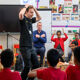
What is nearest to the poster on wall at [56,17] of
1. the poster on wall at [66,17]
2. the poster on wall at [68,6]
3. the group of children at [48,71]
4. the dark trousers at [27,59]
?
the poster on wall at [66,17]

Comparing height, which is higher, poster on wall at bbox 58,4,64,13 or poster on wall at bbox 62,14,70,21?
poster on wall at bbox 58,4,64,13

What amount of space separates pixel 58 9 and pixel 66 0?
0.39 meters

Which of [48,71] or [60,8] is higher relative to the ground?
[60,8]

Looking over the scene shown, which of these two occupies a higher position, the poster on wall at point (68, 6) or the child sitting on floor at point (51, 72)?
the poster on wall at point (68, 6)

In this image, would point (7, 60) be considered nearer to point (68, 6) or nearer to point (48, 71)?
point (48, 71)

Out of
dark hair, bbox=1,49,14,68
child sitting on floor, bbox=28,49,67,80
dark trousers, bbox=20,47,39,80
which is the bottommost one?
dark trousers, bbox=20,47,39,80

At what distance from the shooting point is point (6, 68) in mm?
1864

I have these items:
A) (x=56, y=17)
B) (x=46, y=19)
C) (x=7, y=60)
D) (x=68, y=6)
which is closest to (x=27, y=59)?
(x=7, y=60)

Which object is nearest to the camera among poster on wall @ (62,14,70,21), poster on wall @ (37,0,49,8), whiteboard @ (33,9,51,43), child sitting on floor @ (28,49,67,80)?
child sitting on floor @ (28,49,67,80)

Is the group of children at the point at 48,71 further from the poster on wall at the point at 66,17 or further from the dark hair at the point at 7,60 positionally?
the poster on wall at the point at 66,17

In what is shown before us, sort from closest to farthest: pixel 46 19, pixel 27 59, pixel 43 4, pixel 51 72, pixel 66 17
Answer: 1. pixel 51 72
2. pixel 27 59
3. pixel 46 19
4. pixel 43 4
5. pixel 66 17

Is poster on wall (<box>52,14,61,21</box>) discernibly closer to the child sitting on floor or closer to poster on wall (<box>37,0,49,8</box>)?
poster on wall (<box>37,0,49,8</box>)

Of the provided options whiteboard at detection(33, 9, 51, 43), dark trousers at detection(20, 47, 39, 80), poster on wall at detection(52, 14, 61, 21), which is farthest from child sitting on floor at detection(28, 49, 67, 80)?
poster on wall at detection(52, 14, 61, 21)

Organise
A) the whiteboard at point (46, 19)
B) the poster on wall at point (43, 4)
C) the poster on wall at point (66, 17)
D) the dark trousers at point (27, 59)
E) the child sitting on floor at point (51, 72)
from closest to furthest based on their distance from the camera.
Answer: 1. the child sitting on floor at point (51, 72)
2. the dark trousers at point (27, 59)
3. the whiteboard at point (46, 19)
4. the poster on wall at point (43, 4)
5. the poster on wall at point (66, 17)
